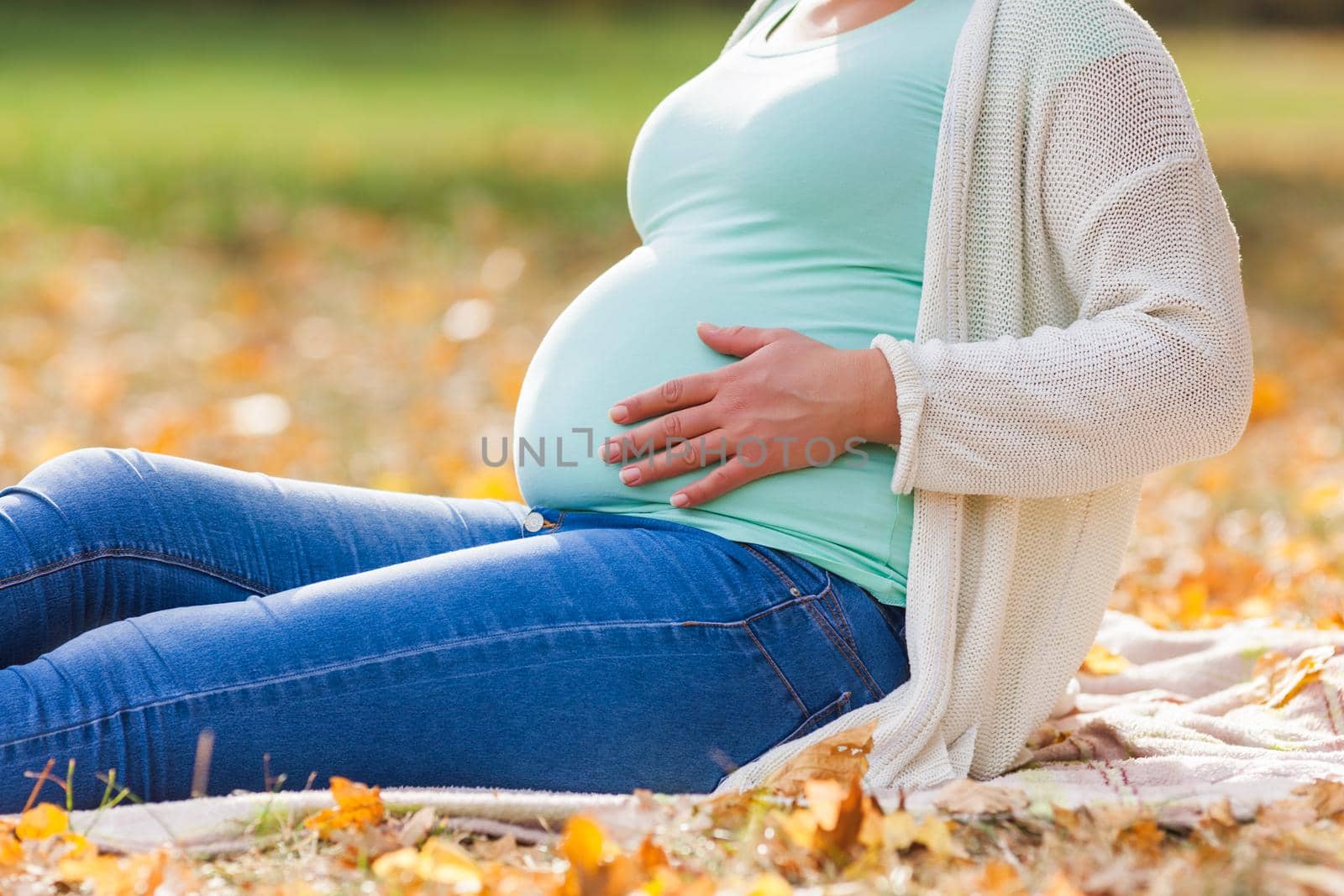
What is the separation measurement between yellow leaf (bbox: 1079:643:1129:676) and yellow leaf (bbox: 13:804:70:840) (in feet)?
5.26

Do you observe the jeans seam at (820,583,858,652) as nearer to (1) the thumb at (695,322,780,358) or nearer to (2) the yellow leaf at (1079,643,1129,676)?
(1) the thumb at (695,322,780,358)

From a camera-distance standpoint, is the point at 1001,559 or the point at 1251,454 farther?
the point at 1251,454

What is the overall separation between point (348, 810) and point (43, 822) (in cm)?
31

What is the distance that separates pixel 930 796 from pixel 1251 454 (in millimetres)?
3180

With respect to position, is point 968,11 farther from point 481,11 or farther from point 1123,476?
point 481,11

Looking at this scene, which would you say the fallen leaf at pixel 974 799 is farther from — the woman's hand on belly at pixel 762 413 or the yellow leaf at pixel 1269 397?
the yellow leaf at pixel 1269 397

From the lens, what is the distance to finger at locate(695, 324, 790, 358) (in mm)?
1684

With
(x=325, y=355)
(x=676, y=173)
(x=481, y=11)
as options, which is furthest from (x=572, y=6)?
(x=676, y=173)

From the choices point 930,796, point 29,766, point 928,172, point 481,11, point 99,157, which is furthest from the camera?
point 481,11

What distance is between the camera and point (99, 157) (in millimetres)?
7953

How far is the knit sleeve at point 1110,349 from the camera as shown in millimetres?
1598

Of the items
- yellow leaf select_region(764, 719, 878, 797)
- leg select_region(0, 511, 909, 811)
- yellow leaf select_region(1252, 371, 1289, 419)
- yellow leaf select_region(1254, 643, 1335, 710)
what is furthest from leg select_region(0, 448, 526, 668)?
yellow leaf select_region(1252, 371, 1289, 419)

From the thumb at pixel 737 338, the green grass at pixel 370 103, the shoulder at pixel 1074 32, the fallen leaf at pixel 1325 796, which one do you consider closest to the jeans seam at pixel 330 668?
the thumb at pixel 737 338

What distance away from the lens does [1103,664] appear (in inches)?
92.5
